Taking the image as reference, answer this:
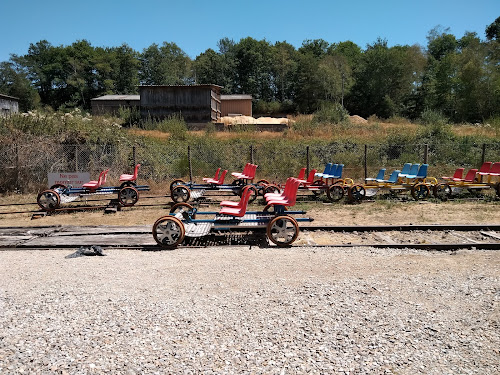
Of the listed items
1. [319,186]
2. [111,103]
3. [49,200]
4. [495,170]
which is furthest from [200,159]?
[111,103]

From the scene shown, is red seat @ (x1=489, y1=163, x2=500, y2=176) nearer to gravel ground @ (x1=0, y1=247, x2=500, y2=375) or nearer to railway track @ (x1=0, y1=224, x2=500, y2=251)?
railway track @ (x1=0, y1=224, x2=500, y2=251)

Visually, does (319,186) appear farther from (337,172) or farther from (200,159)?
(200,159)

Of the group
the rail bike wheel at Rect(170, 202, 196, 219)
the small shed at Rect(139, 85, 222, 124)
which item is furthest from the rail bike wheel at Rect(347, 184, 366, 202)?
the small shed at Rect(139, 85, 222, 124)

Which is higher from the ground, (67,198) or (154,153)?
(154,153)

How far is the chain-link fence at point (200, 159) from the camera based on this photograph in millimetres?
16766

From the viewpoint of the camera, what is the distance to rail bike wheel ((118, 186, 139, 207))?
13203 millimetres

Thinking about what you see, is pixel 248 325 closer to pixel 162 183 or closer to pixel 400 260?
pixel 400 260

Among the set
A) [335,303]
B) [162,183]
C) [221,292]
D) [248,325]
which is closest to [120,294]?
[221,292]

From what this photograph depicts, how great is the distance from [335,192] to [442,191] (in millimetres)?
3895

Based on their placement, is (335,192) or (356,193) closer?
(356,193)

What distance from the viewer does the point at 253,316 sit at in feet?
15.1

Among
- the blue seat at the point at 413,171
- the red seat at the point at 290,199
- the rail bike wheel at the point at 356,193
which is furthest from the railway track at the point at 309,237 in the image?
the blue seat at the point at 413,171

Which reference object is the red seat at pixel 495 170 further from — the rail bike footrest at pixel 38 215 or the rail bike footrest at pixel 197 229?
the rail bike footrest at pixel 38 215

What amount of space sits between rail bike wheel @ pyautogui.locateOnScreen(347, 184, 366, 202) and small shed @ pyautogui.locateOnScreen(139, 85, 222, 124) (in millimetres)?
29585
